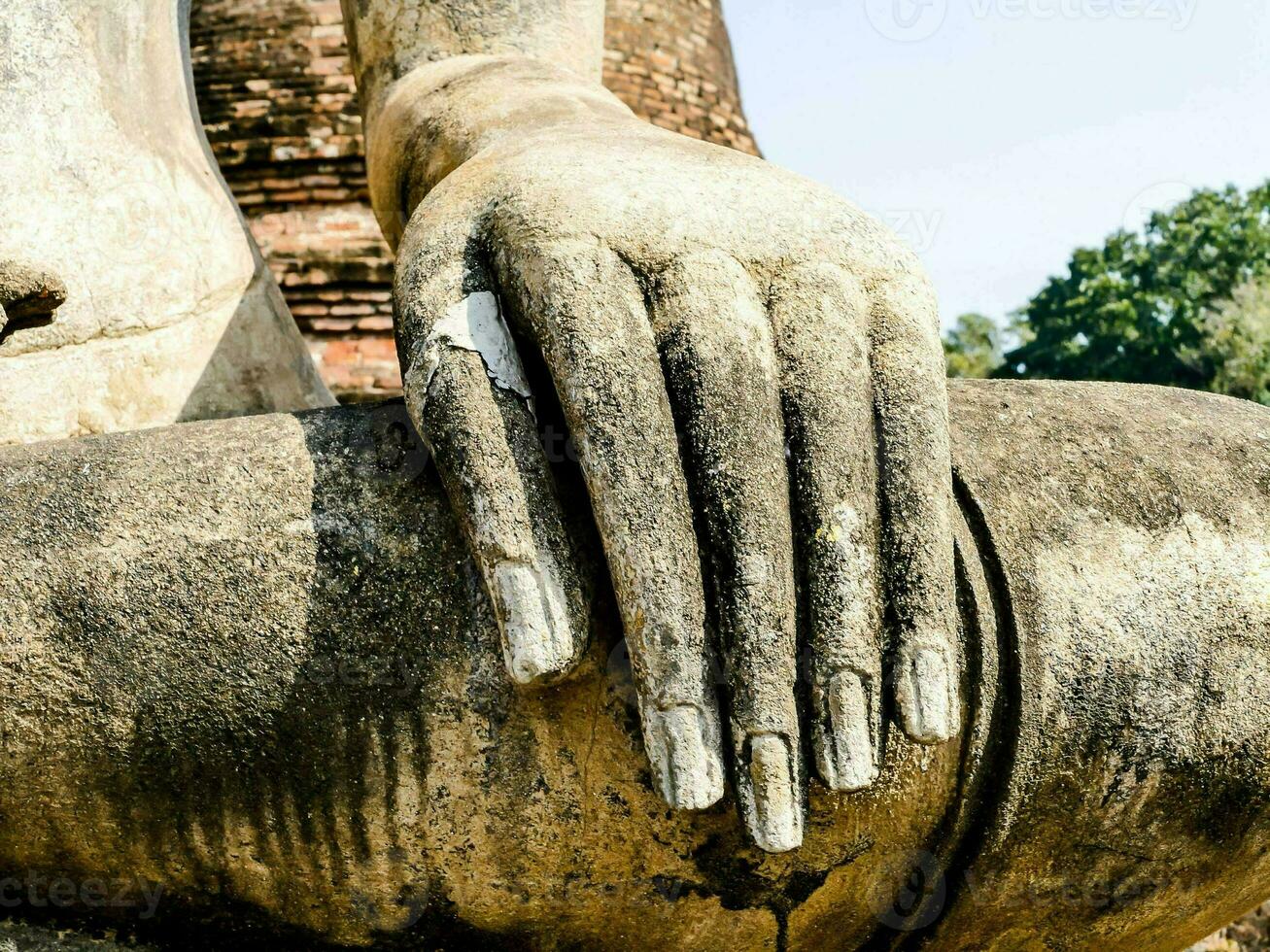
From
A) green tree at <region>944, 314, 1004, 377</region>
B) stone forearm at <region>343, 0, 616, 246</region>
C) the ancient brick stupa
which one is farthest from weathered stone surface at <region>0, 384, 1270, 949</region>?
green tree at <region>944, 314, 1004, 377</region>

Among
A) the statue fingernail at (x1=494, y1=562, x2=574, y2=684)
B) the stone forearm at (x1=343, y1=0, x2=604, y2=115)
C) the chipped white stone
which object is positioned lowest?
the statue fingernail at (x1=494, y1=562, x2=574, y2=684)

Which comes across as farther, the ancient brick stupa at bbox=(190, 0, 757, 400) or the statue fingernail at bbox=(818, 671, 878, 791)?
the ancient brick stupa at bbox=(190, 0, 757, 400)

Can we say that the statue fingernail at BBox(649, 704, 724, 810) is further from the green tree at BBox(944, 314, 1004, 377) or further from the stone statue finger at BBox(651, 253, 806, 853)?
the green tree at BBox(944, 314, 1004, 377)

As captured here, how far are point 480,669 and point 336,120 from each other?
8.98 metres

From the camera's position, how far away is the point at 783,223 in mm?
1574

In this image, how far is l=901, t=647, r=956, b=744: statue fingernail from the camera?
142 centimetres

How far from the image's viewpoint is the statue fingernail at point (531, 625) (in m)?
A: 1.41

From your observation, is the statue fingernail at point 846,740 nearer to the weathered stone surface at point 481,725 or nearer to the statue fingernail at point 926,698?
the statue fingernail at point 926,698

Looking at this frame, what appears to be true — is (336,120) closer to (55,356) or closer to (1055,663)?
(55,356)

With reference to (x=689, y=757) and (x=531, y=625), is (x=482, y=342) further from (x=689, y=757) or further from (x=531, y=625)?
(x=689, y=757)

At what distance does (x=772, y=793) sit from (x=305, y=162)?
358 inches

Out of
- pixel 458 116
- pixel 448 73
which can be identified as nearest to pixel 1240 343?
pixel 448 73

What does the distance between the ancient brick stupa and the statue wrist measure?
6722mm

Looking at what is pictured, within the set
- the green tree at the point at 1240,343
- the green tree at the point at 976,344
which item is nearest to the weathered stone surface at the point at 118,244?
the green tree at the point at 1240,343
